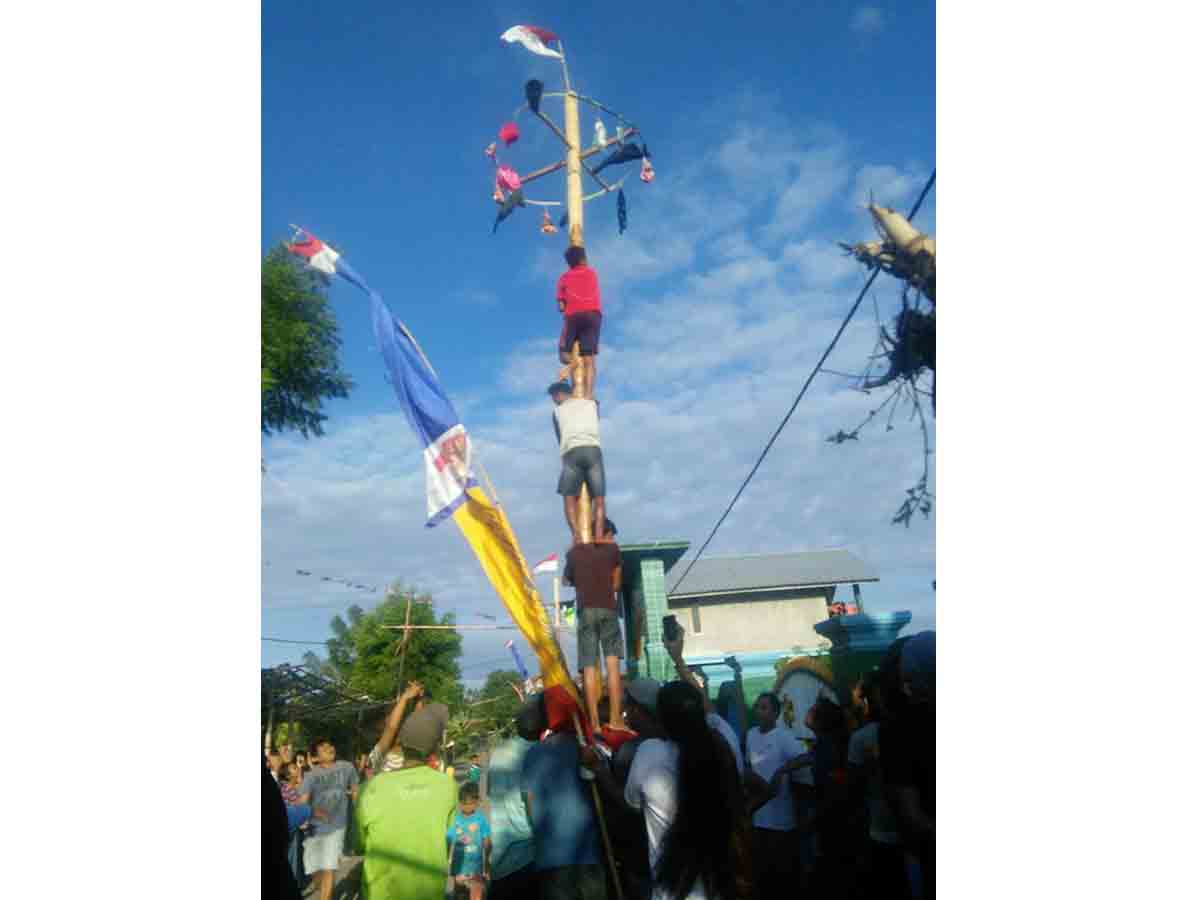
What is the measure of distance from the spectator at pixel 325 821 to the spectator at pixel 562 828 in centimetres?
223

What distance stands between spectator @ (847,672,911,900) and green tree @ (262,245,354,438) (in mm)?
3633

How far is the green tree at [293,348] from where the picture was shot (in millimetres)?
5855

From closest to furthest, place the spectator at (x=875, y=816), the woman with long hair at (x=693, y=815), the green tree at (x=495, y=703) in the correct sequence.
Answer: the woman with long hair at (x=693, y=815)
the spectator at (x=875, y=816)
the green tree at (x=495, y=703)

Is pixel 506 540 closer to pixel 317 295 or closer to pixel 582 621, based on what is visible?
pixel 582 621

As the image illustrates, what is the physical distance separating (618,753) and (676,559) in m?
1.74

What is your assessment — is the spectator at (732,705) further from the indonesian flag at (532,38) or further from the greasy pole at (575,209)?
the indonesian flag at (532,38)

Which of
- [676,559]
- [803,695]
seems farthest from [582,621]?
[803,695]

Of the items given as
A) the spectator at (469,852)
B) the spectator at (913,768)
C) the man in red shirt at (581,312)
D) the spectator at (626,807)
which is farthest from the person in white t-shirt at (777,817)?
the man in red shirt at (581,312)

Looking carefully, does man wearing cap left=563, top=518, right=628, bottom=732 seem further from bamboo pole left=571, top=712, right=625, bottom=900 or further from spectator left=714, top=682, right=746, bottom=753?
spectator left=714, top=682, right=746, bottom=753

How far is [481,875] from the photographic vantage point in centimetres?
426

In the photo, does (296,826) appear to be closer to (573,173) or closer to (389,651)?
(389,651)

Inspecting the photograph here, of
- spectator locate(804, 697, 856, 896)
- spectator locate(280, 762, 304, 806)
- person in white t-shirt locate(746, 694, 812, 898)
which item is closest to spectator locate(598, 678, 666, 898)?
person in white t-shirt locate(746, 694, 812, 898)

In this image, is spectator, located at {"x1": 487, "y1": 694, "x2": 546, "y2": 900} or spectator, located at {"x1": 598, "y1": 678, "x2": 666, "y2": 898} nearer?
spectator, located at {"x1": 598, "y1": 678, "x2": 666, "y2": 898}

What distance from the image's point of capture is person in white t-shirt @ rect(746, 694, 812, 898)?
396 centimetres
